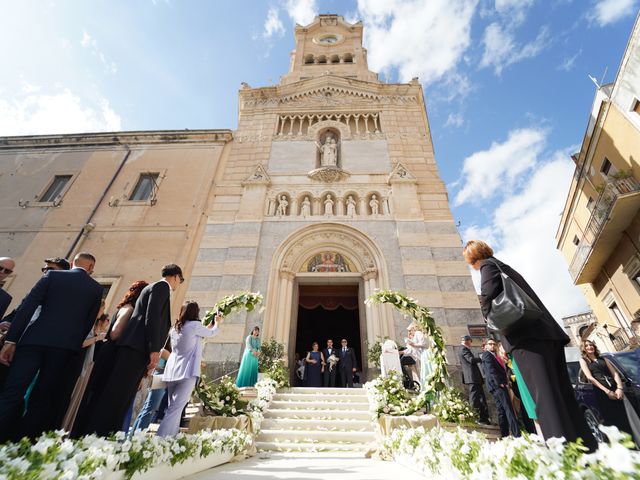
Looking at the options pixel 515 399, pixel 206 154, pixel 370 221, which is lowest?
pixel 515 399

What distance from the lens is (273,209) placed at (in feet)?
38.8

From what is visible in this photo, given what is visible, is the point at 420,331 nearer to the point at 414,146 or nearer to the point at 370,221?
the point at 370,221

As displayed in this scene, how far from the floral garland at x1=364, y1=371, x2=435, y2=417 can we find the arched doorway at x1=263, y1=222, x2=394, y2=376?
10.4 ft

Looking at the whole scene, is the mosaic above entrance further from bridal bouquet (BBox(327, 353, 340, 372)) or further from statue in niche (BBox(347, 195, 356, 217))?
bridal bouquet (BBox(327, 353, 340, 372))

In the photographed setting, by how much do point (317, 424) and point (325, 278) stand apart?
5.33 m

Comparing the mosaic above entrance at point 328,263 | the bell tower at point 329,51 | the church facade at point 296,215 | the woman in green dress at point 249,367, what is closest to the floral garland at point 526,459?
the woman in green dress at point 249,367

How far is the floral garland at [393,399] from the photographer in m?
5.00

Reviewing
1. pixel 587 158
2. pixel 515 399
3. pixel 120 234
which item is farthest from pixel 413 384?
pixel 587 158

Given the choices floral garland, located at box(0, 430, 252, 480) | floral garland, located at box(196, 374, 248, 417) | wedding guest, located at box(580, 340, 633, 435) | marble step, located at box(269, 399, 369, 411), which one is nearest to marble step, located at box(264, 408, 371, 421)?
marble step, located at box(269, 399, 369, 411)

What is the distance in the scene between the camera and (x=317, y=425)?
5672 mm

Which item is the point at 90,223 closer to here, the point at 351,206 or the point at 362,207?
the point at 351,206

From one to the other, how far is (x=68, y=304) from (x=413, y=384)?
24.2 feet

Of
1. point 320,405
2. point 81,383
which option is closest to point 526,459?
point 81,383

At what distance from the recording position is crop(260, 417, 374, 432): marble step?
5.61 m
